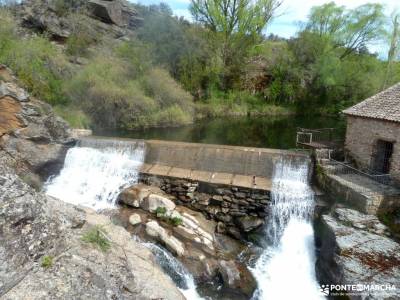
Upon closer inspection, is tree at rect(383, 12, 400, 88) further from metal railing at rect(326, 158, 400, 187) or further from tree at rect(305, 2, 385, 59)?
metal railing at rect(326, 158, 400, 187)

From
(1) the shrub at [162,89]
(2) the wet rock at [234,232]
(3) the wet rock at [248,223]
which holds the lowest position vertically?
(2) the wet rock at [234,232]

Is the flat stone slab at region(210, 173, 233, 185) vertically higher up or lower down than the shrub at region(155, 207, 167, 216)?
higher up

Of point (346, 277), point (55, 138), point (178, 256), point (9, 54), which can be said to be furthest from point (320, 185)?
point (9, 54)

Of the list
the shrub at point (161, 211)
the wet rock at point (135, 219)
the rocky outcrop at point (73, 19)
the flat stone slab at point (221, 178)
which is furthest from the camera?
the rocky outcrop at point (73, 19)

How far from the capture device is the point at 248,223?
36.6 ft

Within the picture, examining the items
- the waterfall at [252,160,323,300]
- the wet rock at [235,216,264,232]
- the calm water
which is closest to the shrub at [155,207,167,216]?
the wet rock at [235,216,264,232]

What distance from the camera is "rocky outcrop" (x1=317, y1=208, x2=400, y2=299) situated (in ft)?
24.4

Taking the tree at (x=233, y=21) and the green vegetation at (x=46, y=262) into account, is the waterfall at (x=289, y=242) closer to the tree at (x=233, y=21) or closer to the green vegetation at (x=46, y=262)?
the green vegetation at (x=46, y=262)

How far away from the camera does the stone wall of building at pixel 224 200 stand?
11.3 m

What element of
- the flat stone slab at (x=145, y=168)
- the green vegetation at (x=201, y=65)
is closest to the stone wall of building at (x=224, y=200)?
the flat stone slab at (x=145, y=168)

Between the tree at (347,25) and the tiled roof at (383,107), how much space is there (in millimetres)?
23738

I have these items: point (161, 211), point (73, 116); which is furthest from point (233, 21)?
point (161, 211)

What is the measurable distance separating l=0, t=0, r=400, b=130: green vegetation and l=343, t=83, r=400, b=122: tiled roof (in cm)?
1416

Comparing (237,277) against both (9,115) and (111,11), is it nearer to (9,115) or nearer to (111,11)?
(9,115)
